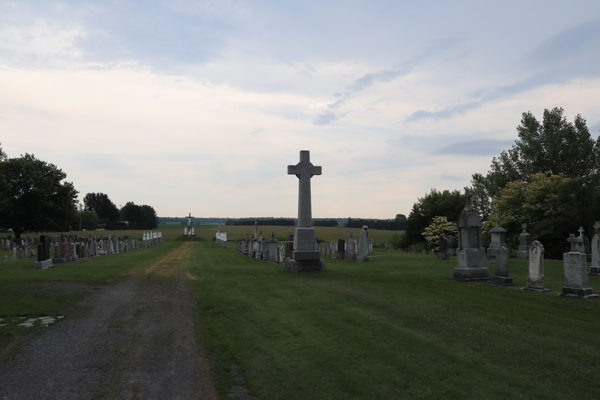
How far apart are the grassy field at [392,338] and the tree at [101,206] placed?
426ft

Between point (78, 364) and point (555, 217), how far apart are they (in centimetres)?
3187

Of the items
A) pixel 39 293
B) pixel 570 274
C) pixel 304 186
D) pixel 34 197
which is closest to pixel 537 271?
pixel 570 274

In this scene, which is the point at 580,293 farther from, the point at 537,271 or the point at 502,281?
the point at 502,281

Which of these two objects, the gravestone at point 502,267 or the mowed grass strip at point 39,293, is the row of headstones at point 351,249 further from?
the mowed grass strip at point 39,293

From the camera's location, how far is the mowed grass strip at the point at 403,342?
17.2 feet

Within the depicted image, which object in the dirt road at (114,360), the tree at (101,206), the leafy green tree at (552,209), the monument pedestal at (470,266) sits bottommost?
the dirt road at (114,360)

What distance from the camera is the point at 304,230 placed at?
17875mm

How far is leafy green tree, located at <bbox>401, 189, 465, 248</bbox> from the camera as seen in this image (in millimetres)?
51263

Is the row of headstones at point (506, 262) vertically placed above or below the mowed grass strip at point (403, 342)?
above

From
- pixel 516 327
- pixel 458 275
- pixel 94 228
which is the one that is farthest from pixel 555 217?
pixel 94 228

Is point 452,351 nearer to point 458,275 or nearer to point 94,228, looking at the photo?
point 458,275

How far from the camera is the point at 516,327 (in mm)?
7945

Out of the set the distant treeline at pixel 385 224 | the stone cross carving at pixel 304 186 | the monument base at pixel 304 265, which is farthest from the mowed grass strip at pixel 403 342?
the distant treeline at pixel 385 224

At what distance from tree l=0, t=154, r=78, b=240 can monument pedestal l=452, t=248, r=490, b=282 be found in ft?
172
